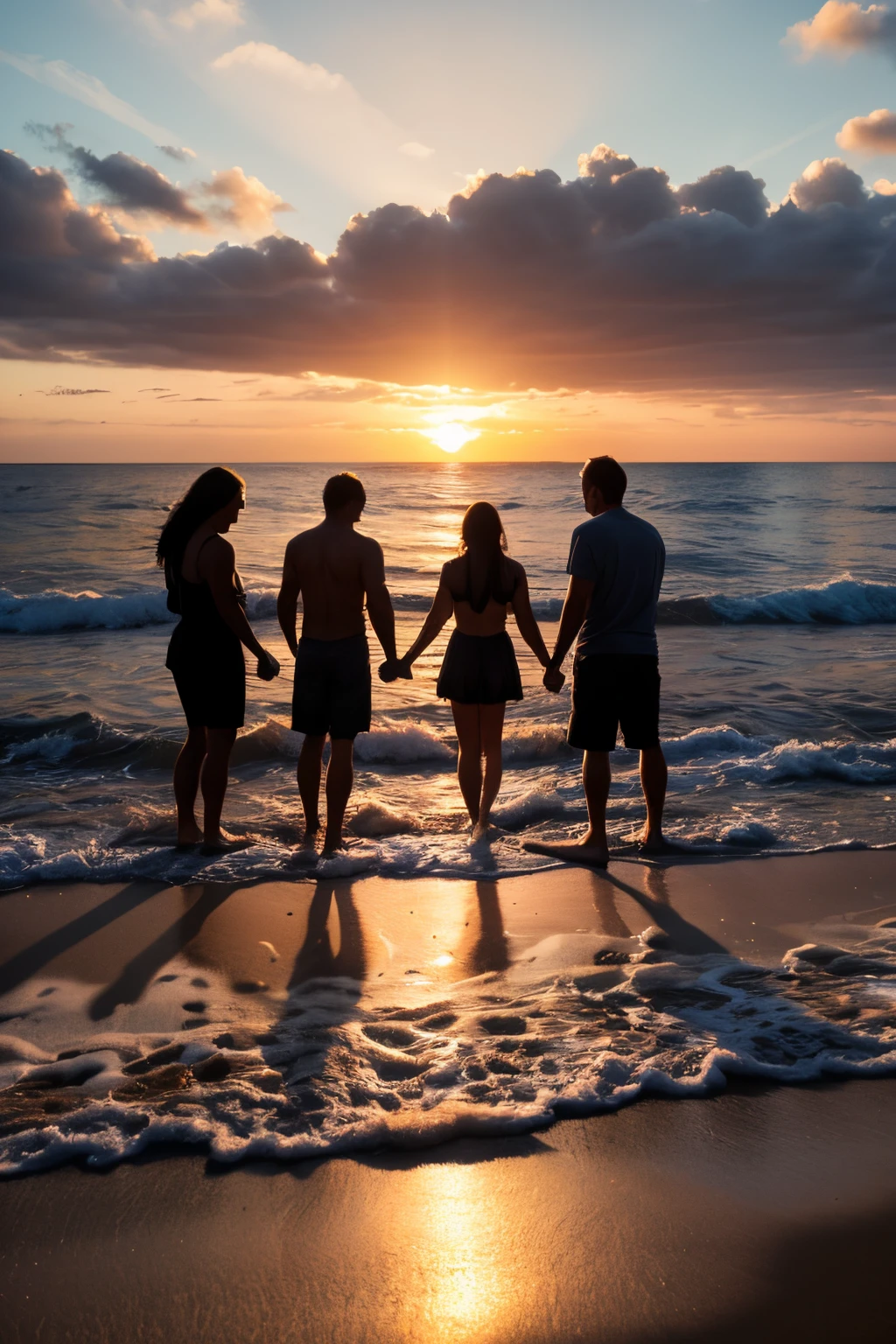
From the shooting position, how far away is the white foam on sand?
269 cm

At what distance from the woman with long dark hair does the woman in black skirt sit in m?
0.99

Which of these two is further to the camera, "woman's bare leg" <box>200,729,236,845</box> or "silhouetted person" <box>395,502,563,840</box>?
"silhouetted person" <box>395,502,563,840</box>

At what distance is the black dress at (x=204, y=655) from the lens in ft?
16.2

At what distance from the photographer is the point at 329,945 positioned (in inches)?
160

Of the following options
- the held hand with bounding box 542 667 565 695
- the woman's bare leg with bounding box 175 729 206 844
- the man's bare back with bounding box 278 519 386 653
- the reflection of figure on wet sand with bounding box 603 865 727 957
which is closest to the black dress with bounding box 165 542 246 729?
the woman's bare leg with bounding box 175 729 206 844

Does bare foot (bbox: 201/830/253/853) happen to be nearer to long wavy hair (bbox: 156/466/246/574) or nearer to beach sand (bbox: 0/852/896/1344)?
long wavy hair (bbox: 156/466/246/574)

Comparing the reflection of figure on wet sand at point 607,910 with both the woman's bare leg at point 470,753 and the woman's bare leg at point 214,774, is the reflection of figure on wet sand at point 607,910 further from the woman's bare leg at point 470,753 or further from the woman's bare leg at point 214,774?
the woman's bare leg at point 214,774

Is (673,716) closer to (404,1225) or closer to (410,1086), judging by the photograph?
(410,1086)

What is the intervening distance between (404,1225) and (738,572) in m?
21.2

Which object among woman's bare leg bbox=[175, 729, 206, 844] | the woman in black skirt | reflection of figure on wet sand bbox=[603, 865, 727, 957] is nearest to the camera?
reflection of figure on wet sand bbox=[603, 865, 727, 957]

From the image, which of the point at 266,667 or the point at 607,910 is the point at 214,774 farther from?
the point at 607,910

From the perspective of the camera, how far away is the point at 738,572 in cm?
2203

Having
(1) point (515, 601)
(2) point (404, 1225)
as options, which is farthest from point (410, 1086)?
(1) point (515, 601)

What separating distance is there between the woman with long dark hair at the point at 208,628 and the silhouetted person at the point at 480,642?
840 mm
